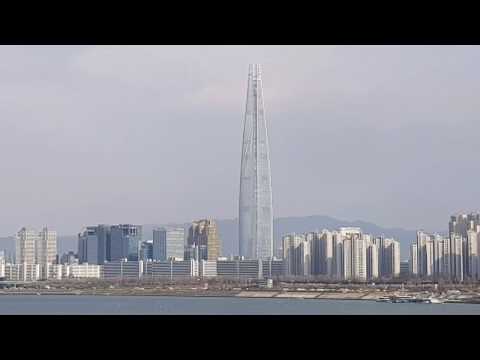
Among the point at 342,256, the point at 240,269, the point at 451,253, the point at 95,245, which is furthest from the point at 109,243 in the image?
the point at 451,253

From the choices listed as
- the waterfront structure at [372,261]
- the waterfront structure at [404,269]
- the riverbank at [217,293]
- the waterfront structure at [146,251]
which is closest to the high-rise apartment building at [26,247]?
the riverbank at [217,293]

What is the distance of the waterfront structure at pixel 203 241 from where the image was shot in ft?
96.4

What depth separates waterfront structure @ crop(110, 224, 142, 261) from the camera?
1139 inches

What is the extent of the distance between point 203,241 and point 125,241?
2.68 metres

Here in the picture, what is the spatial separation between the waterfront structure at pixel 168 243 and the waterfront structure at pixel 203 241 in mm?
249

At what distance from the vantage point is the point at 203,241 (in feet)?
101

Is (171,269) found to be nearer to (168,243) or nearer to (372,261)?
(168,243)

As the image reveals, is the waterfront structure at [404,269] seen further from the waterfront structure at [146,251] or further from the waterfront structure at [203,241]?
the waterfront structure at [146,251]

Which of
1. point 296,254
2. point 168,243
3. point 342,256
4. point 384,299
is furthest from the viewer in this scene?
point 168,243

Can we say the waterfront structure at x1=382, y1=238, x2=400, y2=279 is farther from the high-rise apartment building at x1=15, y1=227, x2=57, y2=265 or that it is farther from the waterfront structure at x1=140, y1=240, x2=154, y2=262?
the high-rise apartment building at x1=15, y1=227, x2=57, y2=265

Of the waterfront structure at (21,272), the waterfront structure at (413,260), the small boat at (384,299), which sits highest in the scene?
the waterfront structure at (413,260)

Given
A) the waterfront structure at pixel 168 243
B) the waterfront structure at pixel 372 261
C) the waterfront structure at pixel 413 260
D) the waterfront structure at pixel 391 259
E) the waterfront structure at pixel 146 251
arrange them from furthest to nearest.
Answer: the waterfront structure at pixel 168 243 < the waterfront structure at pixel 146 251 < the waterfront structure at pixel 372 261 < the waterfront structure at pixel 391 259 < the waterfront structure at pixel 413 260

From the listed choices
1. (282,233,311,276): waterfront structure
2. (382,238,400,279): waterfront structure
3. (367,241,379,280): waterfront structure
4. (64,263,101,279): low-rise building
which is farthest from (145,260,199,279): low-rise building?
(382,238,400,279): waterfront structure
